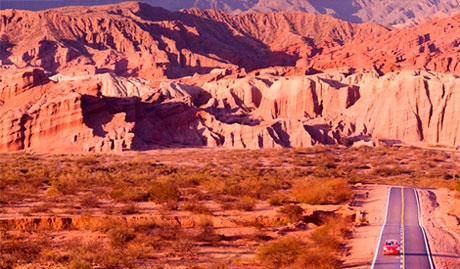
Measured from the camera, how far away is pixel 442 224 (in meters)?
26.9

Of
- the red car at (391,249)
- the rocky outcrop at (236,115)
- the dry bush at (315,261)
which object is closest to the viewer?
the dry bush at (315,261)

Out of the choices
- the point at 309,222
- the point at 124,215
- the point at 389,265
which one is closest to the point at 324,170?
the point at 309,222

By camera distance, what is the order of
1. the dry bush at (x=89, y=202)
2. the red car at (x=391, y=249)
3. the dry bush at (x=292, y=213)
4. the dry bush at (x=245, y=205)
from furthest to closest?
the dry bush at (x=245, y=205) < the dry bush at (x=89, y=202) < the dry bush at (x=292, y=213) < the red car at (x=391, y=249)

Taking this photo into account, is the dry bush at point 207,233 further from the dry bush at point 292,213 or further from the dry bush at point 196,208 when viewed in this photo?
the dry bush at point 292,213

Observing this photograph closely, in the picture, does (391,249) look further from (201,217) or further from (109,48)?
(109,48)

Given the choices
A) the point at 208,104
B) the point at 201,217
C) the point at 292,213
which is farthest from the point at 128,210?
the point at 208,104

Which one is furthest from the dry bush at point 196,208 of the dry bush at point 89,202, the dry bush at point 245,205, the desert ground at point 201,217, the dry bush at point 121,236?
the dry bush at point 121,236

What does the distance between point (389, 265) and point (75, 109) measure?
49.6 m

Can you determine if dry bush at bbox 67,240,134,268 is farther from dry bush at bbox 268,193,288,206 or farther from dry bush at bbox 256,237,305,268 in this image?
dry bush at bbox 268,193,288,206

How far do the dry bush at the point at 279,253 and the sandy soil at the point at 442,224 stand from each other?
4.60 m

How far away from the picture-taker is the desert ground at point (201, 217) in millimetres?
19547

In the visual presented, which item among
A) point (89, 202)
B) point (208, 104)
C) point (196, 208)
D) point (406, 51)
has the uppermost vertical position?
point (406, 51)

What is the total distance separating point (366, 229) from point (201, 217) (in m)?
7.16

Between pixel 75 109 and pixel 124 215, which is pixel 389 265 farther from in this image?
pixel 75 109
